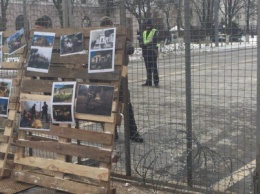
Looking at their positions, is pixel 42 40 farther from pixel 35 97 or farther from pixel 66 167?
pixel 66 167

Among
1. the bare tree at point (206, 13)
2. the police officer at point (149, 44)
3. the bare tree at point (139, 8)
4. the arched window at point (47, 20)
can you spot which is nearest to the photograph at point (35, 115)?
the arched window at point (47, 20)

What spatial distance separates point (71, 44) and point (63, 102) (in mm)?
665

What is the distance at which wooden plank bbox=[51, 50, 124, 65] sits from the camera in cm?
438

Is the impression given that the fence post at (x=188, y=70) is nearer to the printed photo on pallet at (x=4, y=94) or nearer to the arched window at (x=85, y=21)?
the arched window at (x=85, y=21)

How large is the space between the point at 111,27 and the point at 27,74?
1.27 m

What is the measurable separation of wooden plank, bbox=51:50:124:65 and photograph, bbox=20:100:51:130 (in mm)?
506

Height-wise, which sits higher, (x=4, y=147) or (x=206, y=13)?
(x=206, y=13)

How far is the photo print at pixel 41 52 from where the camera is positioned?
482 cm

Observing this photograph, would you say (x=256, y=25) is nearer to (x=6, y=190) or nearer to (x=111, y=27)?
(x=111, y=27)

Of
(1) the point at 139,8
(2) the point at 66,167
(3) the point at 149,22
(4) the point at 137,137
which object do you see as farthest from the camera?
(4) the point at 137,137

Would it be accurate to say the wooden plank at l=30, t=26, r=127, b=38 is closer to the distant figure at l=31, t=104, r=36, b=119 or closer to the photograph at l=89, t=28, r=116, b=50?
the photograph at l=89, t=28, r=116, b=50

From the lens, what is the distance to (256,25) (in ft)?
13.9

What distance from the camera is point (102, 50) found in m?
4.45

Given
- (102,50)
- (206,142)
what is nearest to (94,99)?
(102,50)
